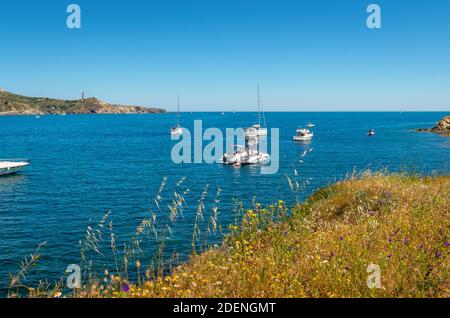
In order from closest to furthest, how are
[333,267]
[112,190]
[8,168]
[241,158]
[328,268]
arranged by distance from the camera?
[333,267], [328,268], [112,190], [8,168], [241,158]

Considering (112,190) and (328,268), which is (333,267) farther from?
(112,190)

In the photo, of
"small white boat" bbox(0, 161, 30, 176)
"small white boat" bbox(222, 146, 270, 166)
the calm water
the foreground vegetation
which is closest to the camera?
the foreground vegetation

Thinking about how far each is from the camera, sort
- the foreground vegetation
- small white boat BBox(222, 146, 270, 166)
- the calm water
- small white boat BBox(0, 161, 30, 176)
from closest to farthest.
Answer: the foreground vegetation → the calm water → small white boat BBox(0, 161, 30, 176) → small white boat BBox(222, 146, 270, 166)

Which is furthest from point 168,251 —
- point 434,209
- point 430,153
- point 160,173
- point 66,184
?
point 430,153

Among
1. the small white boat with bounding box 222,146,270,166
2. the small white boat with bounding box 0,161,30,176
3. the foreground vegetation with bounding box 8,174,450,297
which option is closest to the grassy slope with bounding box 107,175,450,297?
the foreground vegetation with bounding box 8,174,450,297

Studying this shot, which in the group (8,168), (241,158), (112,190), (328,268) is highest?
(328,268)

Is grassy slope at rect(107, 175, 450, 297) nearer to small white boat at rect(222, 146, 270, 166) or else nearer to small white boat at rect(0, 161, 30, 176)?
small white boat at rect(222, 146, 270, 166)

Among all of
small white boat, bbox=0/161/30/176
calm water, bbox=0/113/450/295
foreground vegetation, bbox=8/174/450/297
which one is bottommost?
calm water, bbox=0/113/450/295

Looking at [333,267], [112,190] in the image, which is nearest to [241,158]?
[112,190]

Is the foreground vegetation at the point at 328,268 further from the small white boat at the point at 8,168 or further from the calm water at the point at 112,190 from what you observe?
the small white boat at the point at 8,168

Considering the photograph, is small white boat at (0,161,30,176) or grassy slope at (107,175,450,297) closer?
grassy slope at (107,175,450,297)

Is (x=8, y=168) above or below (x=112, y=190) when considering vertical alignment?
above

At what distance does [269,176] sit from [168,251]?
33.2 m

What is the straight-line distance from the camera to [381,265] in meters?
6.15
